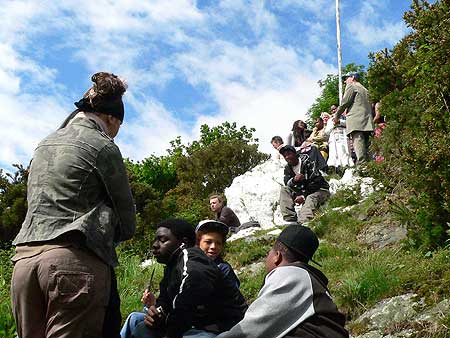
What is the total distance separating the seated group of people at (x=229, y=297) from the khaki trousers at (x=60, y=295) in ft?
2.85

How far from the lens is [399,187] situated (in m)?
9.38

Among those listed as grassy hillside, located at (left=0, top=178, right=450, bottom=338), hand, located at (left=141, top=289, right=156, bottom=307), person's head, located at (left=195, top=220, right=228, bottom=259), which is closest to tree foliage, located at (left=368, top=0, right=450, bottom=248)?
grassy hillside, located at (left=0, top=178, right=450, bottom=338)

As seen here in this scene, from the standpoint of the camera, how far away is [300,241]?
4.23 metres

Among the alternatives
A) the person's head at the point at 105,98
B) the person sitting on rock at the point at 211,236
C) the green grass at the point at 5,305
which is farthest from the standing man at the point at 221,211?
the person's head at the point at 105,98

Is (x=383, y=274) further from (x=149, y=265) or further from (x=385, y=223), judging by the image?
(x=149, y=265)

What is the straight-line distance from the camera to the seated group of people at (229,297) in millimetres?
3859

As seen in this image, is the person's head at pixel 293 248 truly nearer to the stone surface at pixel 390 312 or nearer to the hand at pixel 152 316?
the hand at pixel 152 316

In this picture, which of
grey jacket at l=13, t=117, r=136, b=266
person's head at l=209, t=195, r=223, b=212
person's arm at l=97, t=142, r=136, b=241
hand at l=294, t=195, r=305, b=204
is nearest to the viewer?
grey jacket at l=13, t=117, r=136, b=266

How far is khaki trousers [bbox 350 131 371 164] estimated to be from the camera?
13.3 meters

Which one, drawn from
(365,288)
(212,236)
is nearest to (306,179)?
(365,288)

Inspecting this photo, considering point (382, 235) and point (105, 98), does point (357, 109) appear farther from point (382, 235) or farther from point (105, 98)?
point (105, 98)

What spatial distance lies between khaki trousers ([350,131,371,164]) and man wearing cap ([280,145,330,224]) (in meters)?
2.76

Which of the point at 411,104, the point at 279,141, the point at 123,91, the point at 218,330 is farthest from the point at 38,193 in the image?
the point at 279,141

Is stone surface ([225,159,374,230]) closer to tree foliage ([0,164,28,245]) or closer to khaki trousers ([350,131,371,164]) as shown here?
khaki trousers ([350,131,371,164])
